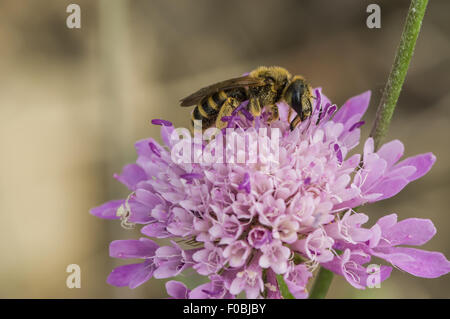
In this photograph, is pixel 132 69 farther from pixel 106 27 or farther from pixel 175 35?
pixel 106 27

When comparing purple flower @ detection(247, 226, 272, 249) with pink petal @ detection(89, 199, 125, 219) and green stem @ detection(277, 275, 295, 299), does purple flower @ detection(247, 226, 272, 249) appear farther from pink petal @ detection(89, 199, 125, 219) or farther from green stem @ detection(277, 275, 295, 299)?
pink petal @ detection(89, 199, 125, 219)

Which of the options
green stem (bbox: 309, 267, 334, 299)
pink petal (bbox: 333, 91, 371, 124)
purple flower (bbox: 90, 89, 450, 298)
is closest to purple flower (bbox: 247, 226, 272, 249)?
purple flower (bbox: 90, 89, 450, 298)

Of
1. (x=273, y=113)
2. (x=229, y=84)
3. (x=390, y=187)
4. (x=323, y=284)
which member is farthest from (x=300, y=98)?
(x=323, y=284)

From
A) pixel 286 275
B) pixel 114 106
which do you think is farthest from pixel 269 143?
pixel 114 106

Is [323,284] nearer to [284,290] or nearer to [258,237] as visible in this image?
[284,290]

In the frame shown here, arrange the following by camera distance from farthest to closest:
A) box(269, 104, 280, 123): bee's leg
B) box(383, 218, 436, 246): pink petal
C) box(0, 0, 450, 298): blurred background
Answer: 1. box(0, 0, 450, 298): blurred background
2. box(269, 104, 280, 123): bee's leg
3. box(383, 218, 436, 246): pink petal

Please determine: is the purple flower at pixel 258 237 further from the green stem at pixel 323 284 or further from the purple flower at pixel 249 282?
the green stem at pixel 323 284
